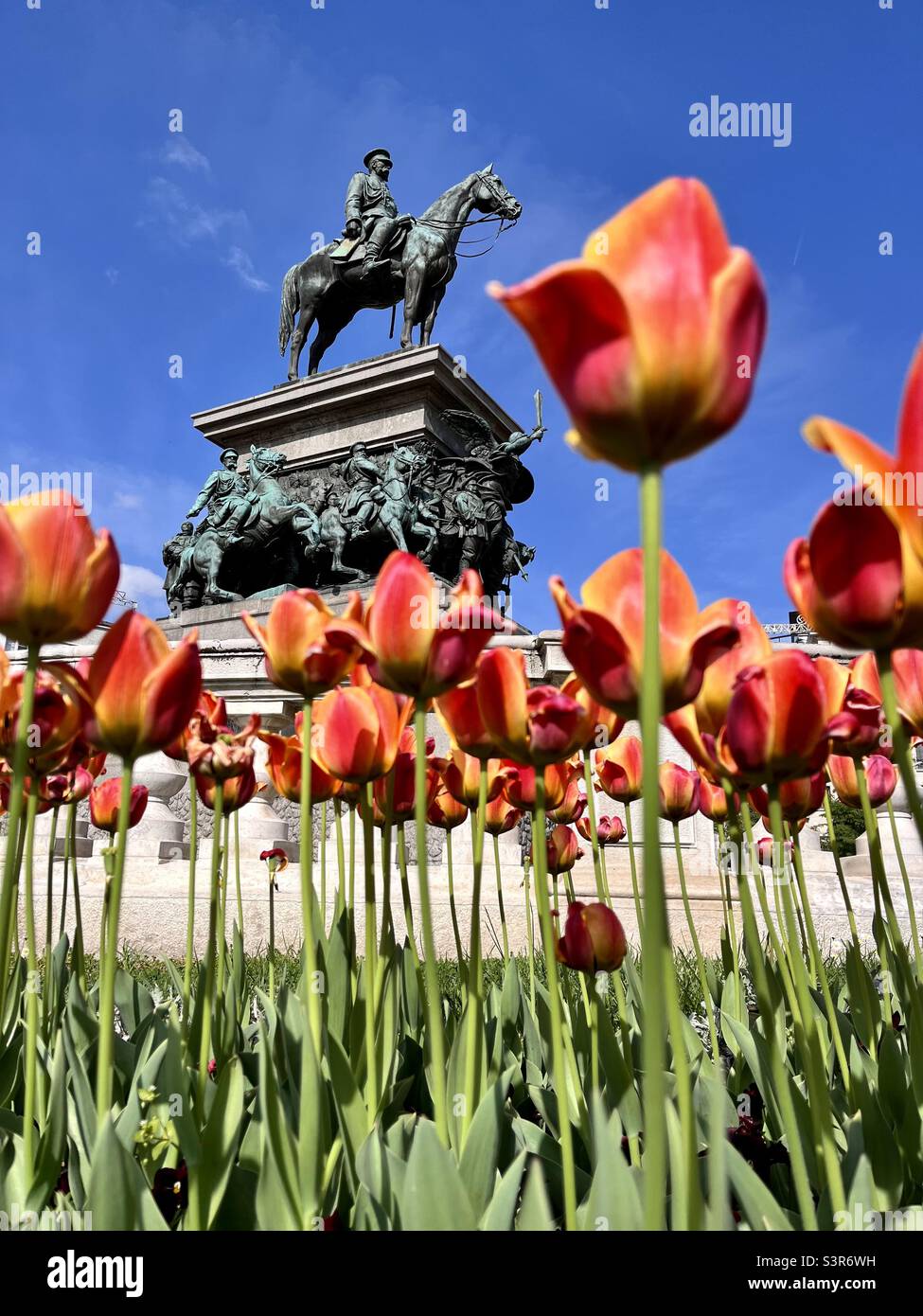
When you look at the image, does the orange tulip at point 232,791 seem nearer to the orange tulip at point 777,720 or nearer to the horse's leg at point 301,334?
the orange tulip at point 777,720

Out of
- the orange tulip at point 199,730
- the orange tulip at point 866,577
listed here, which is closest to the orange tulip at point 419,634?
the orange tulip at point 866,577

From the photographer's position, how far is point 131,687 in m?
0.90

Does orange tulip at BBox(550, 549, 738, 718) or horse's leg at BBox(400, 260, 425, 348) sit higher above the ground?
horse's leg at BBox(400, 260, 425, 348)

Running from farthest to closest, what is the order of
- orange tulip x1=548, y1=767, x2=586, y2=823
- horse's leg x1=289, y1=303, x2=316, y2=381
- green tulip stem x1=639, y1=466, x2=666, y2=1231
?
1. horse's leg x1=289, y1=303, x2=316, y2=381
2. orange tulip x1=548, y1=767, x2=586, y2=823
3. green tulip stem x1=639, y1=466, x2=666, y2=1231

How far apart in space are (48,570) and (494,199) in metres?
16.7

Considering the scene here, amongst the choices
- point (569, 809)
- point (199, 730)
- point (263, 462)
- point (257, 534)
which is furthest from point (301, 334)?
point (199, 730)

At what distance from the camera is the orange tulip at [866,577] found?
652 millimetres

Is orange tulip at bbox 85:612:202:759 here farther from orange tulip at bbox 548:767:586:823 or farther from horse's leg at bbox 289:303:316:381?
horse's leg at bbox 289:303:316:381

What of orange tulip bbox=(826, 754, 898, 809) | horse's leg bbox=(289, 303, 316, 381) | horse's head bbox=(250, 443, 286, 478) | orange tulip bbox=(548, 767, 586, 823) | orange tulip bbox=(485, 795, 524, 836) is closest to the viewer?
orange tulip bbox=(826, 754, 898, 809)

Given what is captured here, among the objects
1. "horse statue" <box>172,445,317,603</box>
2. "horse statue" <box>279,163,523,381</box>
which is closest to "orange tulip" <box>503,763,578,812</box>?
"horse statue" <box>172,445,317,603</box>

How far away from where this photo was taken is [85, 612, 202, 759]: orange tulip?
2.93ft

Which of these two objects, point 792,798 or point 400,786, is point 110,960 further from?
point 792,798

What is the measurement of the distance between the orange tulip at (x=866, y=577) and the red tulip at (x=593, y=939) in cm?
66
